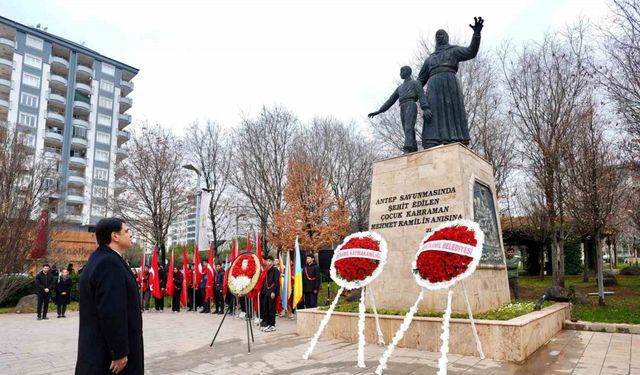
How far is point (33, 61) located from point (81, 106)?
23.5 ft

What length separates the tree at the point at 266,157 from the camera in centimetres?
2791

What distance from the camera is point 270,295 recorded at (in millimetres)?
11375

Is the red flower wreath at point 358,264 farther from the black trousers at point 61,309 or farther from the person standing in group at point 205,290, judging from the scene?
the black trousers at point 61,309

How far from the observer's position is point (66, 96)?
56.0 meters

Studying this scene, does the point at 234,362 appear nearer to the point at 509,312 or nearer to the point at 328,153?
the point at 509,312

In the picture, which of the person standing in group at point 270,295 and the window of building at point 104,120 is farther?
the window of building at point 104,120

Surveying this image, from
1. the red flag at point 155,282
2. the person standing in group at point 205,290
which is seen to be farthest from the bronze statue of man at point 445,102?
the red flag at point 155,282

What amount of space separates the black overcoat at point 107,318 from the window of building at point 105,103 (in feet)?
206

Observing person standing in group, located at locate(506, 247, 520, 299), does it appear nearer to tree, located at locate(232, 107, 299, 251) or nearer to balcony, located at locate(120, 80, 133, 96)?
tree, located at locate(232, 107, 299, 251)

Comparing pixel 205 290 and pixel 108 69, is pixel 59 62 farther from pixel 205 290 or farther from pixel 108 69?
pixel 205 290

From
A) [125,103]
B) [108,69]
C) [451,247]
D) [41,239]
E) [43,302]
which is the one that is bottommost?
[43,302]

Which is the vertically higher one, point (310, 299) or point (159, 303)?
point (310, 299)

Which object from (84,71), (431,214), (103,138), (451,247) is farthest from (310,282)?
(84,71)

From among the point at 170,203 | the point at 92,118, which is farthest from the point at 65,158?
the point at 170,203
